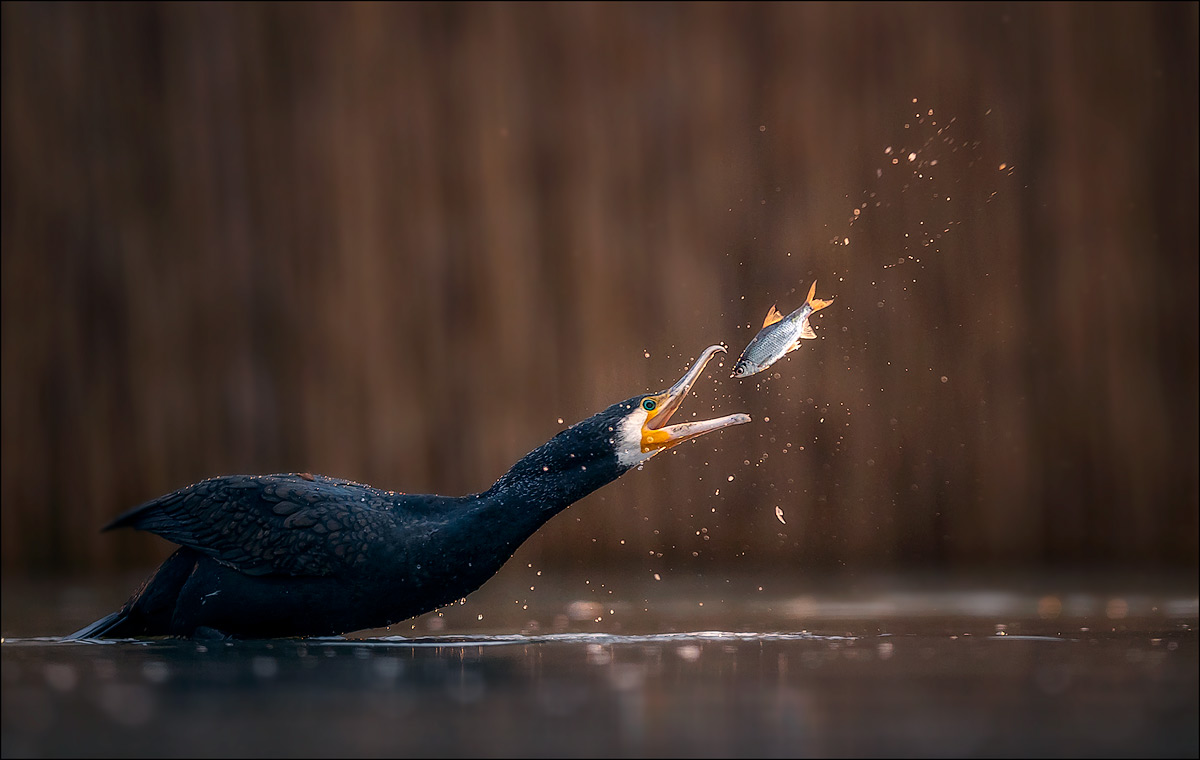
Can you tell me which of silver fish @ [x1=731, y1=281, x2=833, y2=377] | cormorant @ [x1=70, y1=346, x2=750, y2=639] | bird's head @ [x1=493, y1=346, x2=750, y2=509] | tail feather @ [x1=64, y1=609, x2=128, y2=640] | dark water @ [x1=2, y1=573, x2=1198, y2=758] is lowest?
dark water @ [x1=2, y1=573, x2=1198, y2=758]

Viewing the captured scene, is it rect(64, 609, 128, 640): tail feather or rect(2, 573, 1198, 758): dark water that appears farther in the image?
rect(64, 609, 128, 640): tail feather

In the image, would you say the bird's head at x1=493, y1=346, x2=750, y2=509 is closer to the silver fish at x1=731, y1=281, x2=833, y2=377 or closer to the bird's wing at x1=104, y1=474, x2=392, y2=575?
the silver fish at x1=731, y1=281, x2=833, y2=377

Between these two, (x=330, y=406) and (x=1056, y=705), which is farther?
(x=330, y=406)

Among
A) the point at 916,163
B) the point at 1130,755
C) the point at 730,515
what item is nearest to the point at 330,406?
the point at 730,515

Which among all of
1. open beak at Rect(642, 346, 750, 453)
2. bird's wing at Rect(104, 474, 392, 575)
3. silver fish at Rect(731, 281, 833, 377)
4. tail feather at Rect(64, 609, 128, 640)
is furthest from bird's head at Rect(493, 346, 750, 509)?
tail feather at Rect(64, 609, 128, 640)

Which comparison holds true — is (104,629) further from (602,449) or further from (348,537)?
(602,449)

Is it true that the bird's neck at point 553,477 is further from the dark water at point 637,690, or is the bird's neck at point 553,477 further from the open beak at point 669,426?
the dark water at point 637,690

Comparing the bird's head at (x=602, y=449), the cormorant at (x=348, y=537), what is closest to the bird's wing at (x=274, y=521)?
the cormorant at (x=348, y=537)

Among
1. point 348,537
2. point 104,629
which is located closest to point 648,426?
point 348,537

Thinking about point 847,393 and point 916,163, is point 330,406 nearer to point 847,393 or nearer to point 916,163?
point 847,393
